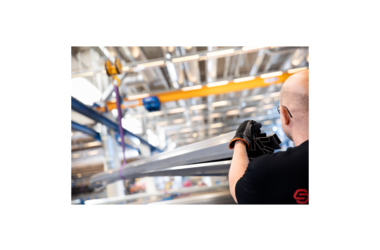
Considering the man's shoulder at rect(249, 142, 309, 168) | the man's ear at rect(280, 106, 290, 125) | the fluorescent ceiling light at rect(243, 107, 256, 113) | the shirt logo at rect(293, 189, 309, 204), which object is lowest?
the shirt logo at rect(293, 189, 309, 204)

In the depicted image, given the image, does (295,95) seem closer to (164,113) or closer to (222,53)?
(222,53)

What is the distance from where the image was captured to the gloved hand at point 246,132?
1.06m

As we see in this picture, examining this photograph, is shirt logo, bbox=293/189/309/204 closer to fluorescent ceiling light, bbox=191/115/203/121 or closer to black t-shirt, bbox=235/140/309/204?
black t-shirt, bbox=235/140/309/204

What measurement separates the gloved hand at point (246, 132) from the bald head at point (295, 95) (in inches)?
6.4

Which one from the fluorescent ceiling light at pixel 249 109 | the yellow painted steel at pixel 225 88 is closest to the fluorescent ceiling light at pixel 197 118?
the fluorescent ceiling light at pixel 249 109

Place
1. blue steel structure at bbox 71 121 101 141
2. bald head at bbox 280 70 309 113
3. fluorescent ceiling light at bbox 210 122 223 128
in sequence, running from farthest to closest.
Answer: fluorescent ceiling light at bbox 210 122 223 128 → blue steel structure at bbox 71 121 101 141 → bald head at bbox 280 70 309 113

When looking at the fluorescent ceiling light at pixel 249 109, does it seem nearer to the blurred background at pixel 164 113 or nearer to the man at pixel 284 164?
the blurred background at pixel 164 113

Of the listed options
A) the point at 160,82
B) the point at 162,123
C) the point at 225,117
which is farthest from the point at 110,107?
the point at 225,117

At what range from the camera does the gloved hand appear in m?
1.06

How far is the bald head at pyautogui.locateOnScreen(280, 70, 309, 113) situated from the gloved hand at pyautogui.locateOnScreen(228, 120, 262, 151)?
163 millimetres

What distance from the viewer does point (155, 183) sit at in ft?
11.1

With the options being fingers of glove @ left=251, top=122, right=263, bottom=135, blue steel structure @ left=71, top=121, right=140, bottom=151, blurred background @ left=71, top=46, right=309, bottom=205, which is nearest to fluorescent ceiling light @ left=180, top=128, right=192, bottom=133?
blurred background @ left=71, top=46, right=309, bottom=205
